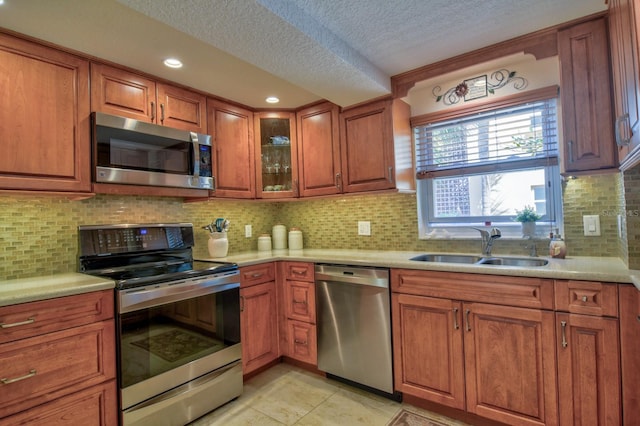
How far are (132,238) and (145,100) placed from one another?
0.92 m

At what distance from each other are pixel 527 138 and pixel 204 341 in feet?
8.10

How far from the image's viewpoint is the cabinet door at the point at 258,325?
7.70 feet

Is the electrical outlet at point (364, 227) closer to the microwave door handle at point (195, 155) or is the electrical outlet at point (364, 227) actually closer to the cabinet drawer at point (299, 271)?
the cabinet drawer at point (299, 271)

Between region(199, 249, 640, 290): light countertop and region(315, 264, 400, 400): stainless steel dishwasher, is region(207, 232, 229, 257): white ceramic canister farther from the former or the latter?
region(315, 264, 400, 400): stainless steel dishwasher

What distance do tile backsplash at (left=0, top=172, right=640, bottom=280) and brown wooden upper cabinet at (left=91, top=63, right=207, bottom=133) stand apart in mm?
585

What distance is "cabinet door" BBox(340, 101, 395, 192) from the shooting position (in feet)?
7.93

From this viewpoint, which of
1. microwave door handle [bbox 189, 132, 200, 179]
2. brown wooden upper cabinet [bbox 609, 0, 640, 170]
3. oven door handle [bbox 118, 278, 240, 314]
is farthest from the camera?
microwave door handle [bbox 189, 132, 200, 179]

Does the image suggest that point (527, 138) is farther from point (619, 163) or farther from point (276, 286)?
point (276, 286)

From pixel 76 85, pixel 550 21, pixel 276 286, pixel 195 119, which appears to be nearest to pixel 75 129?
pixel 76 85

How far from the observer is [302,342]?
2.51 m

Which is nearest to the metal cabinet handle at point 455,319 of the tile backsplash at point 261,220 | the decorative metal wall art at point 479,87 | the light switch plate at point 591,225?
the tile backsplash at point 261,220

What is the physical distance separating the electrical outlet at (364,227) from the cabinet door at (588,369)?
4.91ft

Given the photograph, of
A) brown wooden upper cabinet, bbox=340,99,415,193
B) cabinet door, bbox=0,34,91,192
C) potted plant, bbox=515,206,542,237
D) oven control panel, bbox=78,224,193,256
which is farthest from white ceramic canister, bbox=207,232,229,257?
potted plant, bbox=515,206,542,237

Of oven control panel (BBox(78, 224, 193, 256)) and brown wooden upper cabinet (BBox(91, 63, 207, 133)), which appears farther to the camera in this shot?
oven control panel (BBox(78, 224, 193, 256))
